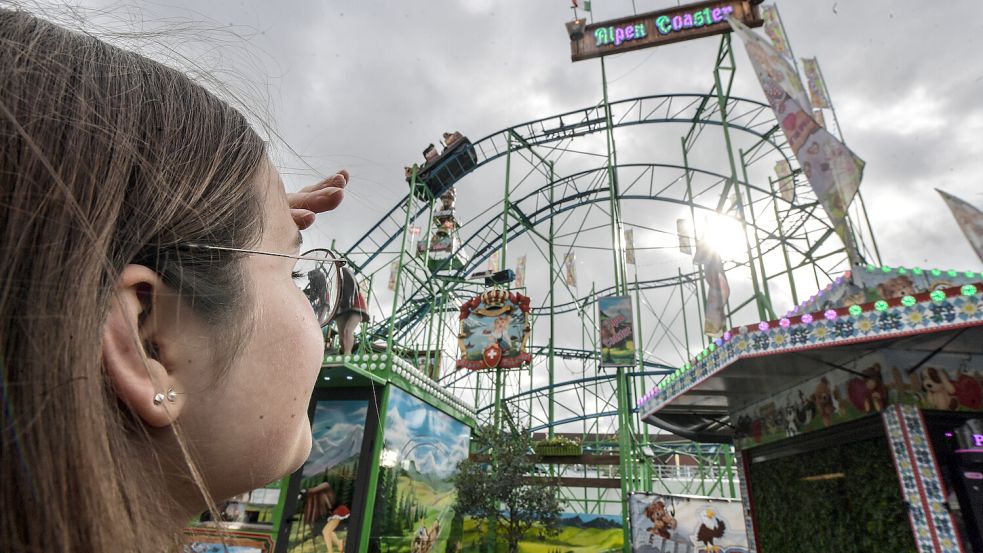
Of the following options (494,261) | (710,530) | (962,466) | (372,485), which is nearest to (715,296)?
(710,530)

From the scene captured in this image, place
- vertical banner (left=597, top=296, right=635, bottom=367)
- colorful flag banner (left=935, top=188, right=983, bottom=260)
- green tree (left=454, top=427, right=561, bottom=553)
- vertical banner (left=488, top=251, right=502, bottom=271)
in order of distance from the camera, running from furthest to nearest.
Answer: vertical banner (left=488, top=251, right=502, bottom=271) < vertical banner (left=597, top=296, right=635, bottom=367) < green tree (left=454, top=427, right=561, bottom=553) < colorful flag banner (left=935, top=188, right=983, bottom=260)

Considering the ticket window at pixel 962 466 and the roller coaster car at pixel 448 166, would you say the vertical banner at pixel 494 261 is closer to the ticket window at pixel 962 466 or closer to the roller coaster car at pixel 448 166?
the roller coaster car at pixel 448 166

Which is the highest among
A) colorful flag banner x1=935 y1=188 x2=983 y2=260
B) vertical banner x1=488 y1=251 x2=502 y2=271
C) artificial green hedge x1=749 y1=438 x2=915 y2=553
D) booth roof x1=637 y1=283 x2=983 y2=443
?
vertical banner x1=488 y1=251 x2=502 y2=271

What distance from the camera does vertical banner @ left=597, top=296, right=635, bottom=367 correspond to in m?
10.3

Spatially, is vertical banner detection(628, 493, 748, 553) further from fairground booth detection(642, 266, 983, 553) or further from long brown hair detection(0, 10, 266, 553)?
long brown hair detection(0, 10, 266, 553)

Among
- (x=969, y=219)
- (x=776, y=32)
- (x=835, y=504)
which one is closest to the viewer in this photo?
(x=835, y=504)

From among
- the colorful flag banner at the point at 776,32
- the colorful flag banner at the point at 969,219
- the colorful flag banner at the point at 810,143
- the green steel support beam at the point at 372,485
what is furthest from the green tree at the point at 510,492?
the colorful flag banner at the point at 776,32

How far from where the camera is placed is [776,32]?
951 centimetres

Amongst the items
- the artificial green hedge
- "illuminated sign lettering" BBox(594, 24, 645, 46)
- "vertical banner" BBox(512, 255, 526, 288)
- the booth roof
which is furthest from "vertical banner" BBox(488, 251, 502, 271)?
the artificial green hedge

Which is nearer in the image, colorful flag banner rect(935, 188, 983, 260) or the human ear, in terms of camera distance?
the human ear

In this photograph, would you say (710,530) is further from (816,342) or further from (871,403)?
(816,342)

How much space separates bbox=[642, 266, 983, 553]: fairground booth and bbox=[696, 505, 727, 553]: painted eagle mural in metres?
1.51

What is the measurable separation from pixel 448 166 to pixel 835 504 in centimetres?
1213

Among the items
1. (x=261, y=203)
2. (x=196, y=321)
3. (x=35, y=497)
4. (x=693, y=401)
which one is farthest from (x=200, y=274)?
(x=693, y=401)
